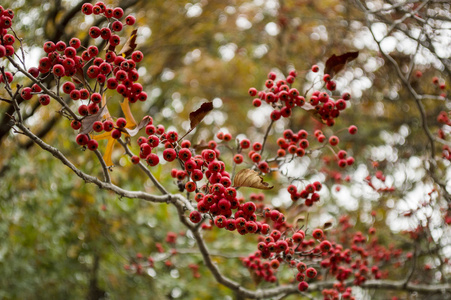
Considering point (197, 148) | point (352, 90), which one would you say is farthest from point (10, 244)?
point (352, 90)

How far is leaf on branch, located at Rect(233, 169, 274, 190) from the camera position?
174cm

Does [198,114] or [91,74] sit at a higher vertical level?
[91,74]

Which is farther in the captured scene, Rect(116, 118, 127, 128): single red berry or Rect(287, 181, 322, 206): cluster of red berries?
Rect(287, 181, 322, 206): cluster of red berries

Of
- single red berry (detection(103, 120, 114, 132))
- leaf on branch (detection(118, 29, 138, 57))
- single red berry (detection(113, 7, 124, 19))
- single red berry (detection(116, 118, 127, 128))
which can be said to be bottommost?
single red berry (detection(116, 118, 127, 128))

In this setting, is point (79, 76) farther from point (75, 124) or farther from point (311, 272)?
point (311, 272)

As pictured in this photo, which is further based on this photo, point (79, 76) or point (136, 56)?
point (136, 56)

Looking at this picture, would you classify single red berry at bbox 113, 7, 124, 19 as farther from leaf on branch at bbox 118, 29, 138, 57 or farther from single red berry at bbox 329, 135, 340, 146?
single red berry at bbox 329, 135, 340, 146

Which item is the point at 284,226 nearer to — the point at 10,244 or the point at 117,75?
the point at 117,75

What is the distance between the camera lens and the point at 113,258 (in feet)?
14.2

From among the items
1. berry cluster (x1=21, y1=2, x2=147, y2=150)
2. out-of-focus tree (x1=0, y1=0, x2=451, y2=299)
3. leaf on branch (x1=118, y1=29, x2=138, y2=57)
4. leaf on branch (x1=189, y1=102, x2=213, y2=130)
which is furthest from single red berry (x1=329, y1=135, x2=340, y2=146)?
leaf on branch (x1=118, y1=29, x2=138, y2=57)

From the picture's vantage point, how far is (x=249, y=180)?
177 cm

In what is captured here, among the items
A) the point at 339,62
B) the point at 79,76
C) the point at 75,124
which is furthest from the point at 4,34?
the point at 339,62

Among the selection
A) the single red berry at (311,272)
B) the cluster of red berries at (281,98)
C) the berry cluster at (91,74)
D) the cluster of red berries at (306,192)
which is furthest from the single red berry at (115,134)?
the single red berry at (311,272)

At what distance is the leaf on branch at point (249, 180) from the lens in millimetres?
1745
